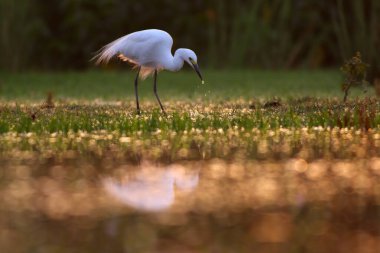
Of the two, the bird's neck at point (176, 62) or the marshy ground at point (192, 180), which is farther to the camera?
the bird's neck at point (176, 62)

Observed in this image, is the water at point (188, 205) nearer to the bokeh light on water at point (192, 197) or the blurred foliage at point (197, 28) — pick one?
the bokeh light on water at point (192, 197)

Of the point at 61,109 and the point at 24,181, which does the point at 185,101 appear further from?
the point at 24,181

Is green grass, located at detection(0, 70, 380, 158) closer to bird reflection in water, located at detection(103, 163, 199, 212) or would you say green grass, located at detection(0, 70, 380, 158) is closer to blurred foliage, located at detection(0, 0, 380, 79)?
bird reflection in water, located at detection(103, 163, 199, 212)

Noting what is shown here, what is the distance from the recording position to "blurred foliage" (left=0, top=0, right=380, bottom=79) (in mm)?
17875

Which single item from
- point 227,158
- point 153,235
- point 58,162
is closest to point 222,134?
point 227,158

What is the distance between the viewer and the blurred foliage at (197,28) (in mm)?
17875

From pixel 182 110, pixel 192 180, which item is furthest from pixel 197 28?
pixel 192 180

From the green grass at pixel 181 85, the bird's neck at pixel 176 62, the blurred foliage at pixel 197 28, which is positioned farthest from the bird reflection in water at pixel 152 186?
the blurred foliage at pixel 197 28

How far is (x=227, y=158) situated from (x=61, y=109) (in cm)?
397

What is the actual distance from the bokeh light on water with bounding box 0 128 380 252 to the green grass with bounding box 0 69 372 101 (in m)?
5.49

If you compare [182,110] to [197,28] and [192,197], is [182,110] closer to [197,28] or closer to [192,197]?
[192,197]

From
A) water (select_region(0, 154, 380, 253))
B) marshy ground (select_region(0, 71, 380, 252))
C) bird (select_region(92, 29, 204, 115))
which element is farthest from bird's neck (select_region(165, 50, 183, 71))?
water (select_region(0, 154, 380, 253))

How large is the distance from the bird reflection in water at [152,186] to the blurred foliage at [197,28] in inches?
473

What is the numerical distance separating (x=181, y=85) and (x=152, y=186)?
33.4 ft
